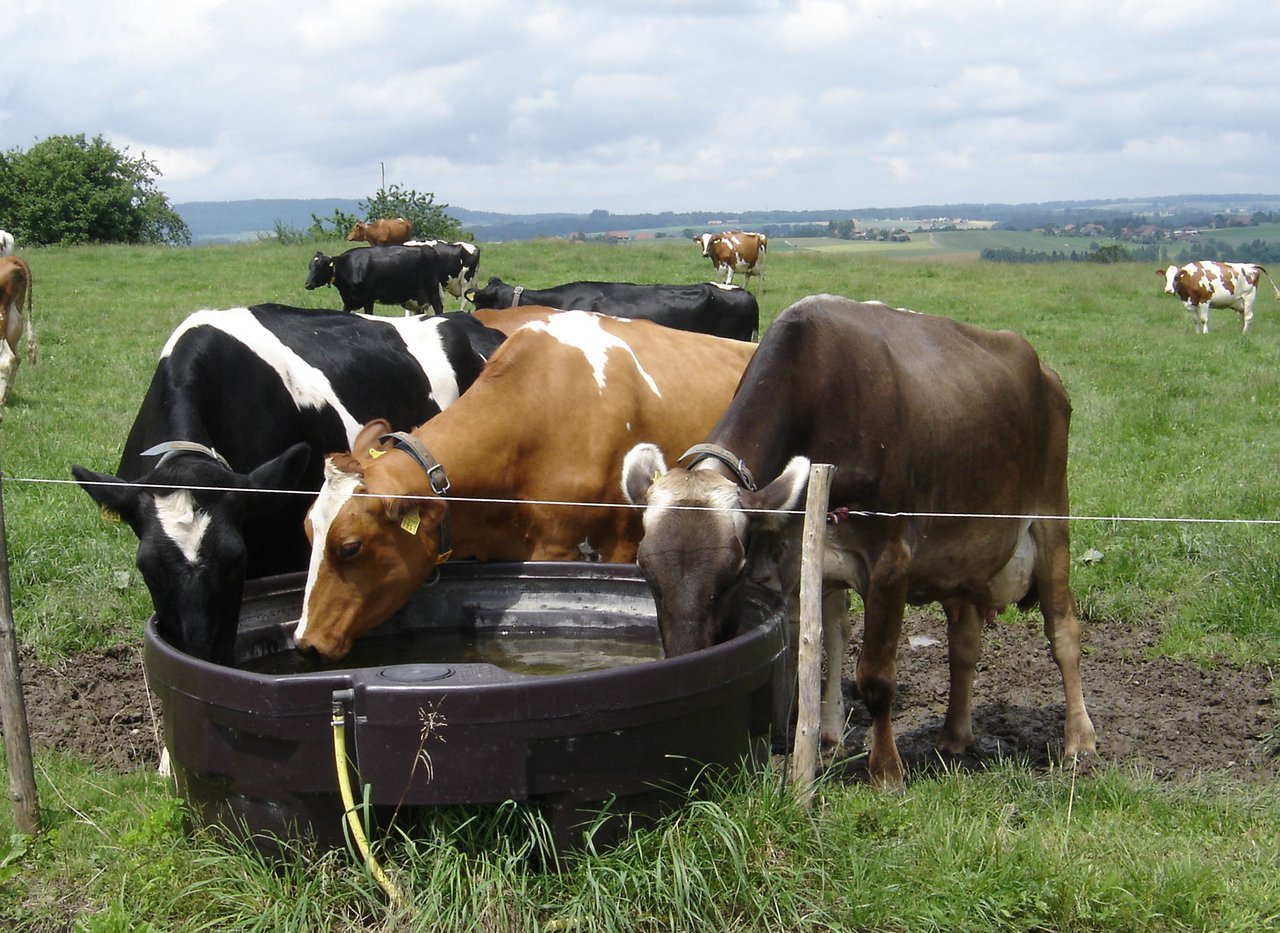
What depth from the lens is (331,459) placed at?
4949 millimetres

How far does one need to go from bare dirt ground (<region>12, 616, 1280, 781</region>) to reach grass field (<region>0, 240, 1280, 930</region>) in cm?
25

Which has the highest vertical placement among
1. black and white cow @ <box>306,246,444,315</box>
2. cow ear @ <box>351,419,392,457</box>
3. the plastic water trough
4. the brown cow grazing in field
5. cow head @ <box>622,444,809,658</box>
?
the brown cow grazing in field

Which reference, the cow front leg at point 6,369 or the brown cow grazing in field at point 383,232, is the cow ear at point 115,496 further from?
the brown cow grazing in field at point 383,232

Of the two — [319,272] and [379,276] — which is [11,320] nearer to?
[319,272]

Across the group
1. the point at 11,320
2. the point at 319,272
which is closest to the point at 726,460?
the point at 11,320

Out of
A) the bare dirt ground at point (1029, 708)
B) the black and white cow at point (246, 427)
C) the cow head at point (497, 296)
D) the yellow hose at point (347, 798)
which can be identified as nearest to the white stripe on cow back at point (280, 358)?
the black and white cow at point (246, 427)

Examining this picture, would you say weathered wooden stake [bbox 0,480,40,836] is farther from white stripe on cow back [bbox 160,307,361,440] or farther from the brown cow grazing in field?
the brown cow grazing in field

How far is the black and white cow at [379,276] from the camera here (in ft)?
78.9

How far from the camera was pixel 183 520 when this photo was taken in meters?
4.79

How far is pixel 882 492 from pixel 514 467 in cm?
171

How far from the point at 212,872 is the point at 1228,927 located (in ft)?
9.63

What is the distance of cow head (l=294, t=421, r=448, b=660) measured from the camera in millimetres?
4781

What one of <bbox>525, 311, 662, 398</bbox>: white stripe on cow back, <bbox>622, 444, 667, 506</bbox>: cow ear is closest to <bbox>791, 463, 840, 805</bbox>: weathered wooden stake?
<bbox>622, 444, 667, 506</bbox>: cow ear

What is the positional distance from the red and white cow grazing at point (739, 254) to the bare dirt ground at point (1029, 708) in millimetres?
23921
